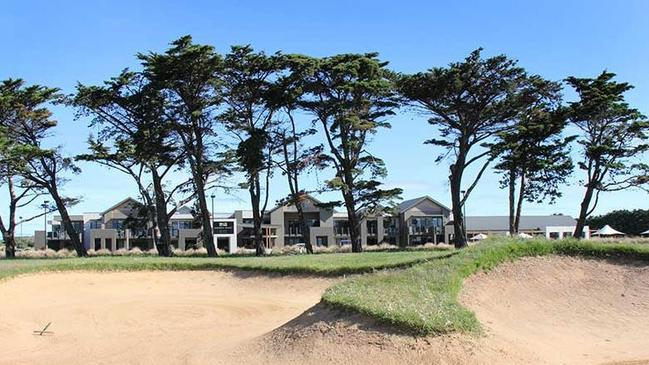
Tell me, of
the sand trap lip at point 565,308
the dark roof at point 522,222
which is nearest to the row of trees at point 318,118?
the sand trap lip at point 565,308

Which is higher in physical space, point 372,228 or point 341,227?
point 341,227

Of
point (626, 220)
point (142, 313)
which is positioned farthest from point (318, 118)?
point (626, 220)

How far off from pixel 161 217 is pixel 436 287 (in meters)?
37.0

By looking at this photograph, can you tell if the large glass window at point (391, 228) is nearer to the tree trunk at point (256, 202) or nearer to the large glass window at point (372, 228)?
the large glass window at point (372, 228)

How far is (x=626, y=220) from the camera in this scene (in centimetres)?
10494

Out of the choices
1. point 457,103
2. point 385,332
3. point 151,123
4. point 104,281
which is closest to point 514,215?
point 457,103

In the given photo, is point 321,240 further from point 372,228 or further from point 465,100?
point 465,100

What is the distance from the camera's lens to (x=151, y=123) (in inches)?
1609

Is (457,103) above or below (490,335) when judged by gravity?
above

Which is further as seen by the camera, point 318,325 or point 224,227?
point 224,227

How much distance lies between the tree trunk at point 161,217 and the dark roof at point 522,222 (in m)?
58.9

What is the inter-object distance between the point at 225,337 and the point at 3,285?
37.4ft

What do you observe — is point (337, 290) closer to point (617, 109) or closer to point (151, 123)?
point (151, 123)

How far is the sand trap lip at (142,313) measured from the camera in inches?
469
